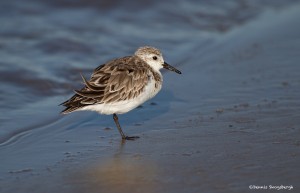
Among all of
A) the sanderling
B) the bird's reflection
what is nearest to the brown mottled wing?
the sanderling

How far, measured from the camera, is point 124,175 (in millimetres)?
5551

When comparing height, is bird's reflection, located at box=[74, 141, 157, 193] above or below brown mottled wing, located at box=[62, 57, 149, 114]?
below

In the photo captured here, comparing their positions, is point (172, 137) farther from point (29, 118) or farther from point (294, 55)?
point (294, 55)

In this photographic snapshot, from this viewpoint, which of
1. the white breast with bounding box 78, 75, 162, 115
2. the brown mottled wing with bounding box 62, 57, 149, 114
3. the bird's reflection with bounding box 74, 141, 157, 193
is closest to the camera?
the bird's reflection with bounding box 74, 141, 157, 193

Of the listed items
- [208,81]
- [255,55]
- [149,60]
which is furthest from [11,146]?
[255,55]

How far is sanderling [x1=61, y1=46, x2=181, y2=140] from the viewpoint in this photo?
6.58 meters

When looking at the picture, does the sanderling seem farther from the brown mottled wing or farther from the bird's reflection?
the bird's reflection

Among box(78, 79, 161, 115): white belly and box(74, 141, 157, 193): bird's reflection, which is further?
box(78, 79, 161, 115): white belly

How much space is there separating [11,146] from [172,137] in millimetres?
1799

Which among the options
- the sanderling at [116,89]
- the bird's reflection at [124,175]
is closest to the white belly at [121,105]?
the sanderling at [116,89]

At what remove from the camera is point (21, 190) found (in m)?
5.25

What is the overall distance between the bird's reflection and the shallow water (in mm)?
41

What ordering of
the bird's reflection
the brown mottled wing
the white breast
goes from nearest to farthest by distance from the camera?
the bird's reflection < the brown mottled wing < the white breast

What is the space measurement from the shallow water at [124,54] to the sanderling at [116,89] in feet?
1.28
